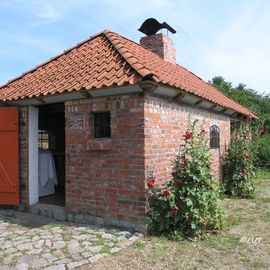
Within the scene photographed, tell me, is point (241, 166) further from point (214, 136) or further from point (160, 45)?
point (160, 45)

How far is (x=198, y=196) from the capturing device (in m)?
5.89

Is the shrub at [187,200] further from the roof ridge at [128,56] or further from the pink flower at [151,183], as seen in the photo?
the roof ridge at [128,56]

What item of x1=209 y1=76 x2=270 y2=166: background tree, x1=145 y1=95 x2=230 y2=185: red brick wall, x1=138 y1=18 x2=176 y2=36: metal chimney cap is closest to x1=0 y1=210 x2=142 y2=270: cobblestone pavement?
x1=145 y1=95 x2=230 y2=185: red brick wall

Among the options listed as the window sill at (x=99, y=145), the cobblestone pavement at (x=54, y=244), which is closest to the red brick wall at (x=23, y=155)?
the cobblestone pavement at (x=54, y=244)

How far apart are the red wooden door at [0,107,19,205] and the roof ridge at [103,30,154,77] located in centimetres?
267

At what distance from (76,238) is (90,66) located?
3539 mm

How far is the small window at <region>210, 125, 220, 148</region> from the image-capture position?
10.2 meters

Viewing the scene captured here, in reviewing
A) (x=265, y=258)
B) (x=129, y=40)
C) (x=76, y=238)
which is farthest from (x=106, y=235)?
(x=129, y=40)

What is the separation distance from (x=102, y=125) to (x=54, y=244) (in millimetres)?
2339

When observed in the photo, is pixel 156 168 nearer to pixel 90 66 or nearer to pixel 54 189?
pixel 90 66

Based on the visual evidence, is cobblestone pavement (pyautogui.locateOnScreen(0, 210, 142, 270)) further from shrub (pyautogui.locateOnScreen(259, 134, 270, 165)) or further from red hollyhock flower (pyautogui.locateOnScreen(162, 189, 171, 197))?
shrub (pyautogui.locateOnScreen(259, 134, 270, 165))

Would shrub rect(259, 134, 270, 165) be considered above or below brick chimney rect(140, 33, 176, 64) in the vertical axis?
below

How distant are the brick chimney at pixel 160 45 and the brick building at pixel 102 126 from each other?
2.42 metres

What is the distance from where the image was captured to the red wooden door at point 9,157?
789cm
